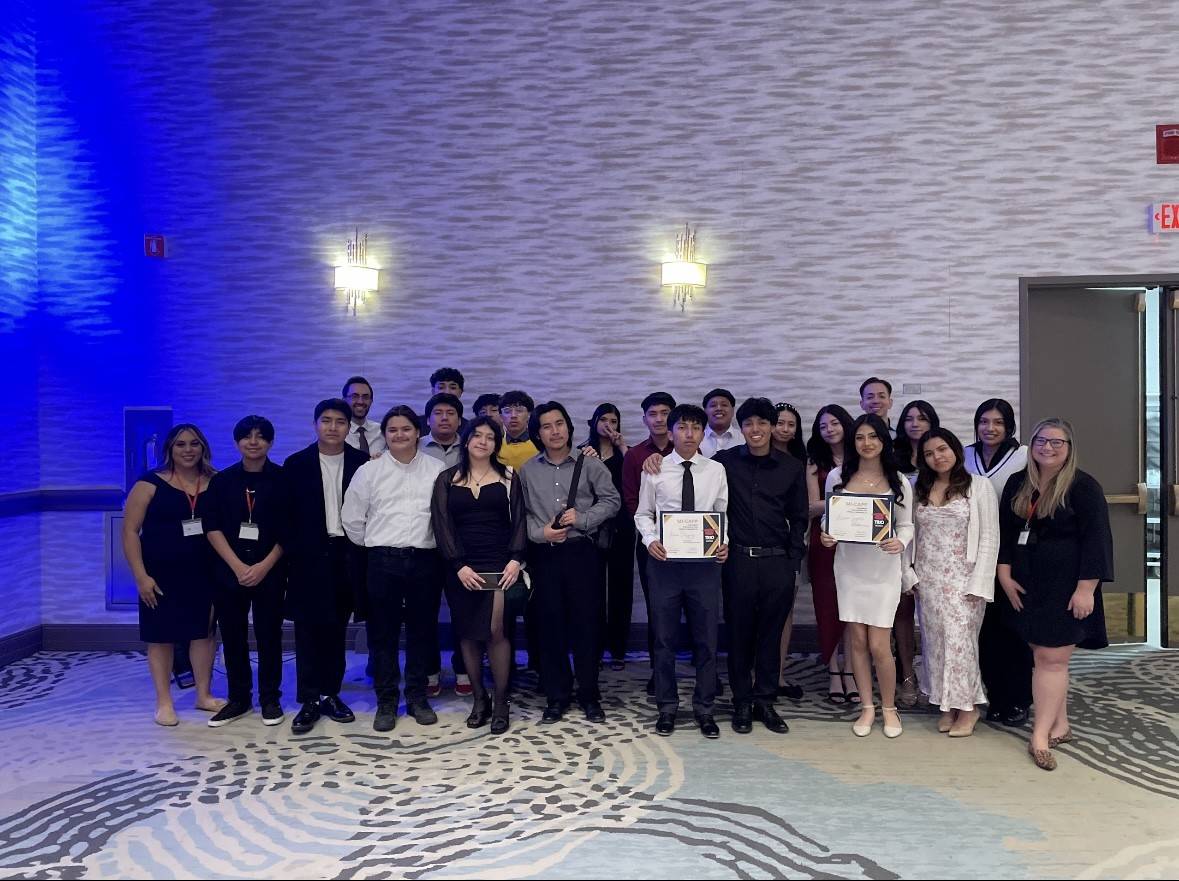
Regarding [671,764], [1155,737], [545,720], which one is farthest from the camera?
[545,720]

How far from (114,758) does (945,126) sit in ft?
21.2

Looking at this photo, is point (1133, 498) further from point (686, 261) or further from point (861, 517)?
point (686, 261)

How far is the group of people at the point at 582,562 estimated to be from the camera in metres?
3.90

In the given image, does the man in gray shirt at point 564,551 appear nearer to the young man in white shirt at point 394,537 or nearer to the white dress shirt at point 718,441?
the young man in white shirt at point 394,537

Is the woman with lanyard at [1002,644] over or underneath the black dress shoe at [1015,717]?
over

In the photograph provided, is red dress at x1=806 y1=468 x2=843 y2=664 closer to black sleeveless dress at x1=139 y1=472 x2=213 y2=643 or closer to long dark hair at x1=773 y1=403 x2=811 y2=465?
long dark hair at x1=773 y1=403 x2=811 y2=465

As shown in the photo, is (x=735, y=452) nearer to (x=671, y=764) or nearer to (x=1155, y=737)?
(x=671, y=764)

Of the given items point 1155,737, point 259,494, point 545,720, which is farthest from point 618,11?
point 1155,737

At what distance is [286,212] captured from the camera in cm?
587

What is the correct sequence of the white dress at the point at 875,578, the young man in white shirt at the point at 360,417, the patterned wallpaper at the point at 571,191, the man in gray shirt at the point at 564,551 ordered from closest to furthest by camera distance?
1. the white dress at the point at 875,578
2. the man in gray shirt at the point at 564,551
3. the young man in white shirt at the point at 360,417
4. the patterned wallpaper at the point at 571,191

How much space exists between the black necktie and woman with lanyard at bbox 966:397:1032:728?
149 cm

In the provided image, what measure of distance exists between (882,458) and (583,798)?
2.20 meters

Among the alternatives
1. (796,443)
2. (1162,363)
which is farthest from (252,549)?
(1162,363)

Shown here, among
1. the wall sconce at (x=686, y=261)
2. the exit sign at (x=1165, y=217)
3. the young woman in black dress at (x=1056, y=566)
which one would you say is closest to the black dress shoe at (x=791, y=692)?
the young woman in black dress at (x=1056, y=566)
